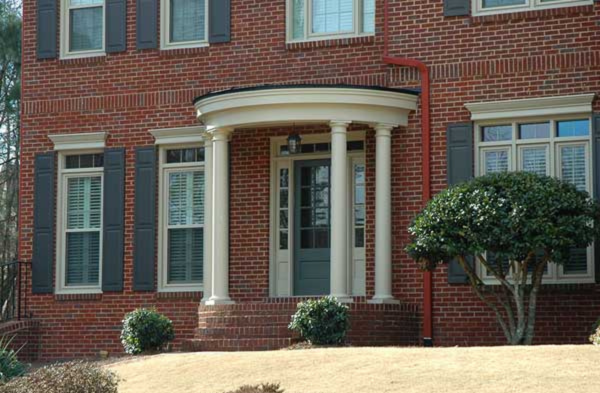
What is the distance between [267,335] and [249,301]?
1629 mm

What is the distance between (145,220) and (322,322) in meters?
4.39

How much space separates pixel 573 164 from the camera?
57.7 ft

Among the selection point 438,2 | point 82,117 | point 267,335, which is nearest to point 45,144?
point 82,117

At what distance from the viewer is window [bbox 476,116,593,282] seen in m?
17.4

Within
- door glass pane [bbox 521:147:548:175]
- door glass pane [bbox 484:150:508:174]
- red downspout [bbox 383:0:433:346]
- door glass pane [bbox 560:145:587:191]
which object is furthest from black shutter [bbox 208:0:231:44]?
door glass pane [bbox 560:145:587:191]

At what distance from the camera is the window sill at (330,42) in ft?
62.2

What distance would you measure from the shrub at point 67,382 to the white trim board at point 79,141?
23.9 feet

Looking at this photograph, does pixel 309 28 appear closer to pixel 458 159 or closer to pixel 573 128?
pixel 458 159

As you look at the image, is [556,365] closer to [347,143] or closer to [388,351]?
[388,351]

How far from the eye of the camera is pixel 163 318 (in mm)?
18562

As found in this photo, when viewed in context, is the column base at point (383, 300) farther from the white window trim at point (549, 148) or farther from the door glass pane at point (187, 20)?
the door glass pane at point (187, 20)

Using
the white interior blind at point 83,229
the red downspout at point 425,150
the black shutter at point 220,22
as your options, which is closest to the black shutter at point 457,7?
the red downspout at point 425,150

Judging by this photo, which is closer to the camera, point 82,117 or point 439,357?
point 439,357

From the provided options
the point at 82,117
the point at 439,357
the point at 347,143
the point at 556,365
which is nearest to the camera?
the point at 556,365
